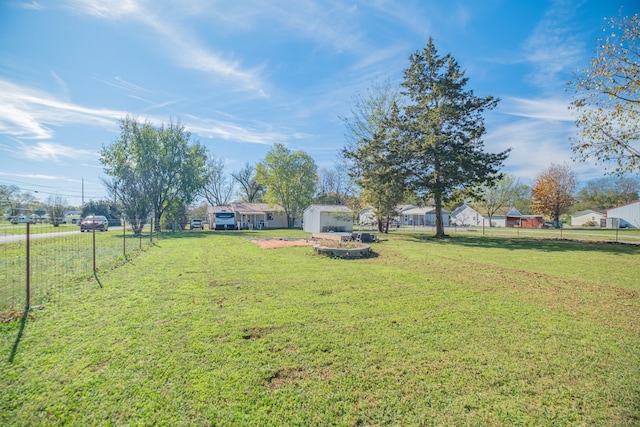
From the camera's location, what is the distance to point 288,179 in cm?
3812

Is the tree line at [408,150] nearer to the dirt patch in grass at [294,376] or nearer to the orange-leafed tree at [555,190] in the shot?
the dirt patch in grass at [294,376]

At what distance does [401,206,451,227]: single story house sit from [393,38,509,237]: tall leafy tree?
33769mm

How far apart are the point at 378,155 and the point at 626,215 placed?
41.6 m

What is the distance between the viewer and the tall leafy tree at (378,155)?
20.4 meters

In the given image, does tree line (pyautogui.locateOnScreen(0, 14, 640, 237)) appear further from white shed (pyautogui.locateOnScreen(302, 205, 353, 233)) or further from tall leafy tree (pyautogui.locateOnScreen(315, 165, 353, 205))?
tall leafy tree (pyautogui.locateOnScreen(315, 165, 353, 205))

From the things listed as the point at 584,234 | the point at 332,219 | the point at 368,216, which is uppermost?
the point at 368,216

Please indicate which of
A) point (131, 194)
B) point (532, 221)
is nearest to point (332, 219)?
point (131, 194)

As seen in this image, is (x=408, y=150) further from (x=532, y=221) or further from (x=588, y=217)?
(x=588, y=217)

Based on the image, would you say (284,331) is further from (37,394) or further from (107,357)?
(37,394)

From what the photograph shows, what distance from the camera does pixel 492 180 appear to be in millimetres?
19141

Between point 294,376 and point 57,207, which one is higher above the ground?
point 57,207

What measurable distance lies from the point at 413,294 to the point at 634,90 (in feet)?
35.4

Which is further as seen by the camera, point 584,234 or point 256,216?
point 256,216

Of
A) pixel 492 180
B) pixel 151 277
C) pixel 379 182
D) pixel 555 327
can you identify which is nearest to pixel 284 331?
pixel 555 327
